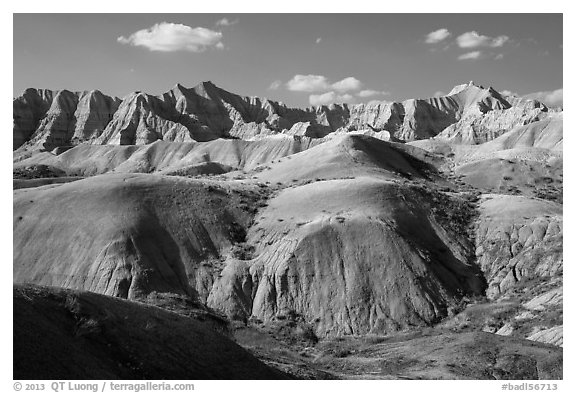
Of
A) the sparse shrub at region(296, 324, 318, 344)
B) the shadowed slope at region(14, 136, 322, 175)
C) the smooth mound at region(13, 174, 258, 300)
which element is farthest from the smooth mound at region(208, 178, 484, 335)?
the shadowed slope at region(14, 136, 322, 175)

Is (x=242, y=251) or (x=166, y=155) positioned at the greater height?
(x=166, y=155)

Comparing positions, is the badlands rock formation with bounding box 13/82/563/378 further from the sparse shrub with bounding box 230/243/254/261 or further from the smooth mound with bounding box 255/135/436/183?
the smooth mound with bounding box 255/135/436/183

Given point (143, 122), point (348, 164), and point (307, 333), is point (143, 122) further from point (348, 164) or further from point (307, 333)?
point (307, 333)

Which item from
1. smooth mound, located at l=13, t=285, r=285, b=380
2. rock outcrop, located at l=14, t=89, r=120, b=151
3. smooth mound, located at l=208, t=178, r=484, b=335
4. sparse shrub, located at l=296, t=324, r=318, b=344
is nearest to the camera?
smooth mound, located at l=13, t=285, r=285, b=380

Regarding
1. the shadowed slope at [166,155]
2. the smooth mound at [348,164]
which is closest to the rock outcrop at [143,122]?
the shadowed slope at [166,155]

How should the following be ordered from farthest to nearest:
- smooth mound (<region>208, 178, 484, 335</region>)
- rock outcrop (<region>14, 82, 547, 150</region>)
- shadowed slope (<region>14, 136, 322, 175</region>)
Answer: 1. rock outcrop (<region>14, 82, 547, 150</region>)
2. shadowed slope (<region>14, 136, 322, 175</region>)
3. smooth mound (<region>208, 178, 484, 335</region>)

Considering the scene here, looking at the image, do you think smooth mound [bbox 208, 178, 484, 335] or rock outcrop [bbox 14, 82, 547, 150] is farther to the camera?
rock outcrop [bbox 14, 82, 547, 150]

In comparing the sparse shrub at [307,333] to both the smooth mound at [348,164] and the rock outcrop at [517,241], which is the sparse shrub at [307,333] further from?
the smooth mound at [348,164]

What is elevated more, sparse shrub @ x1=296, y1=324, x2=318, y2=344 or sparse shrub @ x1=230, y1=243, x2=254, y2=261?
sparse shrub @ x1=230, y1=243, x2=254, y2=261

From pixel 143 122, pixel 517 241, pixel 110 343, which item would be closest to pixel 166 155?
pixel 143 122
